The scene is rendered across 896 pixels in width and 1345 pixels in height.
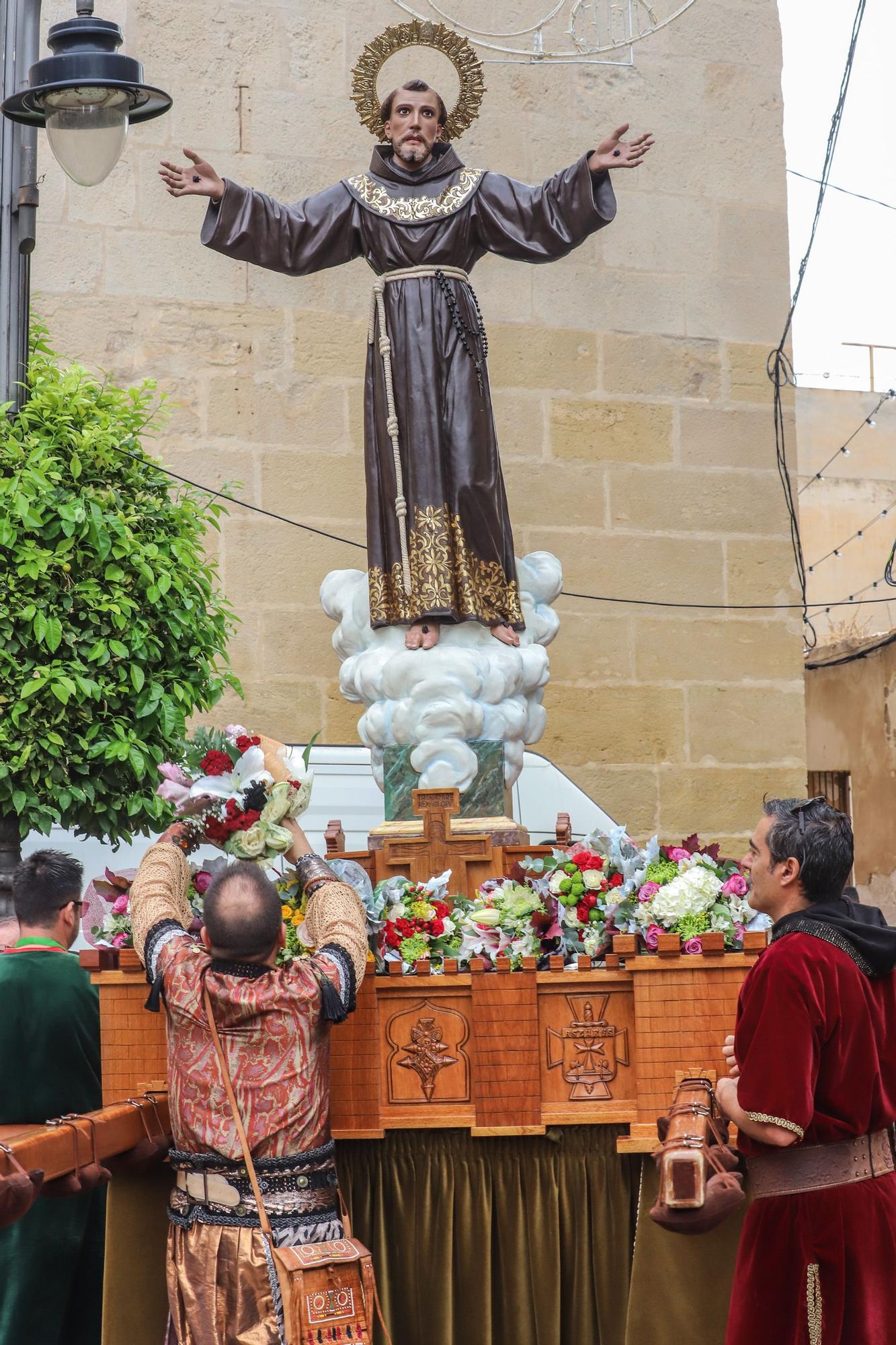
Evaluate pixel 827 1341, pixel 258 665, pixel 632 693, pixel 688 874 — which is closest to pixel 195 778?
pixel 688 874

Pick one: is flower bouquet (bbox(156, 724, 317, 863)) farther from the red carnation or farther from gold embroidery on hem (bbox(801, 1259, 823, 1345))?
gold embroidery on hem (bbox(801, 1259, 823, 1345))

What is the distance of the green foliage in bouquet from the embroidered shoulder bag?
1.80 metres

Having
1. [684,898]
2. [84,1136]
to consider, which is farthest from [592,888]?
[84,1136]

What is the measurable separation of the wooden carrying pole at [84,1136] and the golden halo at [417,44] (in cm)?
308

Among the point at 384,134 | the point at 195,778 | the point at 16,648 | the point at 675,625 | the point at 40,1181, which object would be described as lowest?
the point at 40,1181

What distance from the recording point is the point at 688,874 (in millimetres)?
4133

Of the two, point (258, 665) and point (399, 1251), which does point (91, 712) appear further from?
point (258, 665)

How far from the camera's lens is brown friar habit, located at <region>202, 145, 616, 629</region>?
5.11 m

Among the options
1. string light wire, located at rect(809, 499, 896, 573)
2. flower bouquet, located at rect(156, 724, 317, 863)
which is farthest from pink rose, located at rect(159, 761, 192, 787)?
string light wire, located at rect(809, 499, 896, 573)

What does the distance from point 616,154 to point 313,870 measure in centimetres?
237

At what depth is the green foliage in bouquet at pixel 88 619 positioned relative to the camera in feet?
16.4

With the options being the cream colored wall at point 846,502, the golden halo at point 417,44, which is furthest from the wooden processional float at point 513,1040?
the cream colored wall at point 846,502

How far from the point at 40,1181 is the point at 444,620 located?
236 centimetres

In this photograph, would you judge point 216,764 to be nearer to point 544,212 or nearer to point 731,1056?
point 731,1056
